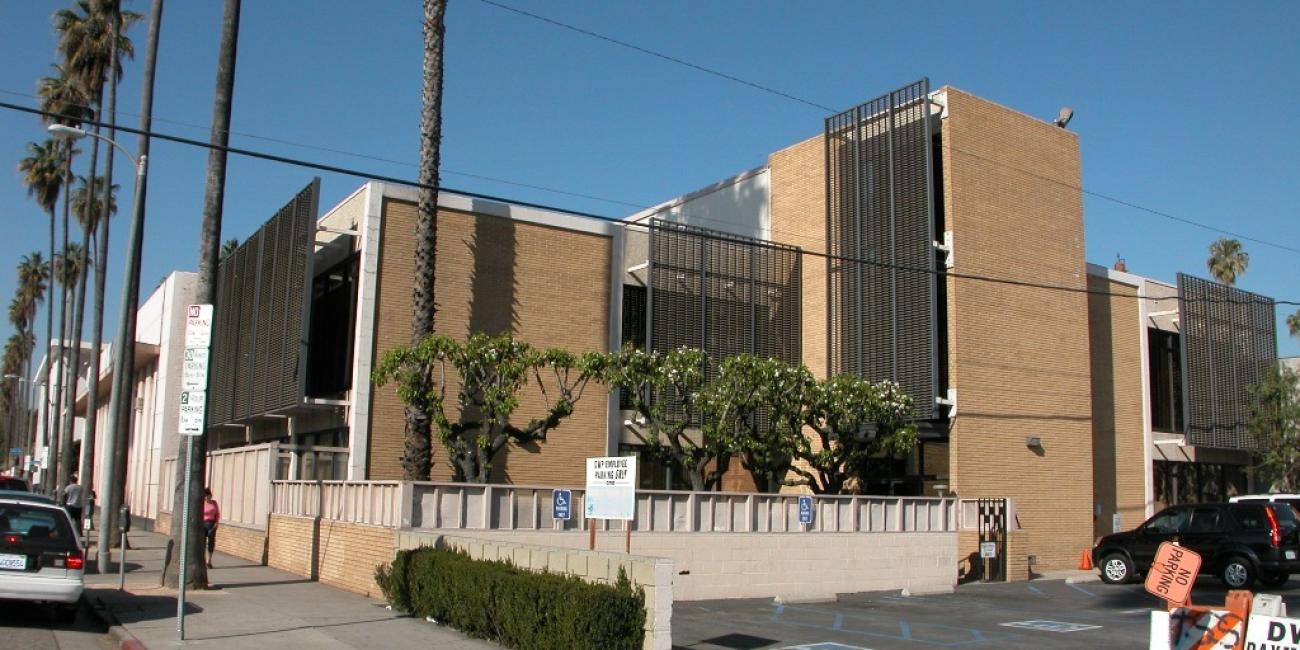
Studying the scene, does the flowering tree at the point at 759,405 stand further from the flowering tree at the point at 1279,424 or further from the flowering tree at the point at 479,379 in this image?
the flowering tree at the point at 1279,424

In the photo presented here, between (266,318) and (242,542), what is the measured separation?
18.7 ft

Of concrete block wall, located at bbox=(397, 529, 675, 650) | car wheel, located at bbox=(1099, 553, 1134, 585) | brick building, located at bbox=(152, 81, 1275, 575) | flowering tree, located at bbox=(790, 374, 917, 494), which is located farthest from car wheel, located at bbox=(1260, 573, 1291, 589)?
concrete block wall, located at bbox=(397, 529, 675, 650)

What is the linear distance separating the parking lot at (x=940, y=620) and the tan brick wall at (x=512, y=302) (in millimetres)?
7562

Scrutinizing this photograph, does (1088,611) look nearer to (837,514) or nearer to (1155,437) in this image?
(837,514)

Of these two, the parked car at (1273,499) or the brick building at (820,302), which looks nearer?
the parked car at (1273,499)

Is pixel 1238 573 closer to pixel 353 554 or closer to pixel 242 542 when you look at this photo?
pixel 353 554

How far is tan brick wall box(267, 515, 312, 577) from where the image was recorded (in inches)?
846

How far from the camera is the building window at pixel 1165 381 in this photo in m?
34.0

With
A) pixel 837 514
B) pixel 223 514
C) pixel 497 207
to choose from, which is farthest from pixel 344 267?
pixel 837 514

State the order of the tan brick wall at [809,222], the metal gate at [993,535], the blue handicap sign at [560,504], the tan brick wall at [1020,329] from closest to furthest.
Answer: the blue handicap sign at [560,504] → the metal gate at [993,535] → the tan brick wall at [1020,329] → the tan brick wall at [809,222]

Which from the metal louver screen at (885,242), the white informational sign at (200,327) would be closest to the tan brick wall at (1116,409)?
the metal louver screen at (885,242)

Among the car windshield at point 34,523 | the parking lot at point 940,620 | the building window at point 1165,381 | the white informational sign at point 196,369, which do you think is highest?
the building window at point 1165,381

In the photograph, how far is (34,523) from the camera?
14.3 metres

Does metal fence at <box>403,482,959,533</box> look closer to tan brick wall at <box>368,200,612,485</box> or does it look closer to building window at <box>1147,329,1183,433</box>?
tan brick wall at <box>368,200,612,485</box>
